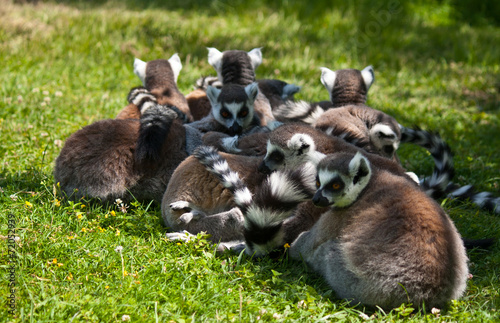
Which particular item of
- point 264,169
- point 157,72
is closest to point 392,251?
point 264,169

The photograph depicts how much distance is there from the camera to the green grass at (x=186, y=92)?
321 cm

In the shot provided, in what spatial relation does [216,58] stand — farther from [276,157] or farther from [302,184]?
[302,184]

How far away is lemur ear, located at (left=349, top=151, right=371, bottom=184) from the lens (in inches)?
141

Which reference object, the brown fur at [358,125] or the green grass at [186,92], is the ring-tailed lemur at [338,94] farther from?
the green grass at [186,92]

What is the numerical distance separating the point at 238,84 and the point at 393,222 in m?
3.66

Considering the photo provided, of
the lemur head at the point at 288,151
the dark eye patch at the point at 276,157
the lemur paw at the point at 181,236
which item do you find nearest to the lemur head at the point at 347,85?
the lemur head at the point at 288,151

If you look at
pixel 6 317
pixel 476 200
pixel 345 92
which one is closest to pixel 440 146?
pixel 476 200

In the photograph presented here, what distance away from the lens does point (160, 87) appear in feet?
21.2

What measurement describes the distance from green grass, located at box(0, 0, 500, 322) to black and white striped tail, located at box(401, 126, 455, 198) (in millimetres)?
293

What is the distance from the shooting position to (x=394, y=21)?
12.6m

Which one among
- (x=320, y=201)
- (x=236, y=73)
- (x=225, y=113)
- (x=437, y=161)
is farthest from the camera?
(x=236, y=73)

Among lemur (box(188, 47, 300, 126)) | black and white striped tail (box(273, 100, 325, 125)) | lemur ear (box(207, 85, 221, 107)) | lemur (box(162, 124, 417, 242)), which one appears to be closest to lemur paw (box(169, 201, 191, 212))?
lemur (box(162, 124, 417, 242))

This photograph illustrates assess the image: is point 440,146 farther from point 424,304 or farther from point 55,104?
point 55,104

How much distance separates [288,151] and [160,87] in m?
2.66
